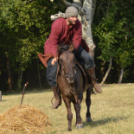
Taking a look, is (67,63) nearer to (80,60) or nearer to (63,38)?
(63,38)

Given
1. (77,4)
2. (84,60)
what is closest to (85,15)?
(77,4)

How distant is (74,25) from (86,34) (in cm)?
1049

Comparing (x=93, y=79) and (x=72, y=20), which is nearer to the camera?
(x=72, y=20)

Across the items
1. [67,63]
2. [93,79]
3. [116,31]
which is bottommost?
[116,31]

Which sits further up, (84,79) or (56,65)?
(56,65)

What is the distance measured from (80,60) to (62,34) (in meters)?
1.03

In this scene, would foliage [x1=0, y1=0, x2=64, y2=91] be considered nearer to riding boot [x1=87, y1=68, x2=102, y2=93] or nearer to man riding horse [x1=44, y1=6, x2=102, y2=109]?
riding boot [x1=87, y1=68, x2=102, y2=93]

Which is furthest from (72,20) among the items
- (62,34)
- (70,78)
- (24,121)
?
(24,121)

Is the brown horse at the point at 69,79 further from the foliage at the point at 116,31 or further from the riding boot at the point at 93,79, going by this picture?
the foliage at the point at 116,31

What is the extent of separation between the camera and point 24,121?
7.57m

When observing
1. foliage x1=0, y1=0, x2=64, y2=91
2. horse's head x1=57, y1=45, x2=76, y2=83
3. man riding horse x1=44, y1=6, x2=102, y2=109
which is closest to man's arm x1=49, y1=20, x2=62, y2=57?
man riding horse x1=44, y1=6, x2=102, y2=109

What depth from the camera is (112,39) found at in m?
27.5

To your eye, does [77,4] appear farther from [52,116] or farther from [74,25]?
[74,25]

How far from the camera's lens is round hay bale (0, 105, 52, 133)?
7.46 metres
